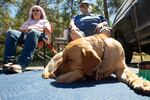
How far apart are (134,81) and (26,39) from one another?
94.2 inches

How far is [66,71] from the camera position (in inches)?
116

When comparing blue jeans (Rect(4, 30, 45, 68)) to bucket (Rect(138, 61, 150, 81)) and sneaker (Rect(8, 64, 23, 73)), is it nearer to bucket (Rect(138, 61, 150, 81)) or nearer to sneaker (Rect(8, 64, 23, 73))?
sneaker (Rect(8, 64, 23, 73))

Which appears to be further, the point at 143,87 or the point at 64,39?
the point at 64,39

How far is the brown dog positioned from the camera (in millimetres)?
2748

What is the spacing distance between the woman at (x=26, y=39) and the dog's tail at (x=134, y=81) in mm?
1685

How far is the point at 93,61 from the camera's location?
2.74 m

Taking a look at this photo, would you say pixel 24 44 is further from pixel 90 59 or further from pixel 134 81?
pixel 134 81

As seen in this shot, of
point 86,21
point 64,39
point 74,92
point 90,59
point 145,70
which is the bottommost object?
point 74,92

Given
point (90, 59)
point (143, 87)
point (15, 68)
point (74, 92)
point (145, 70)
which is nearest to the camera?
point (143, 87)

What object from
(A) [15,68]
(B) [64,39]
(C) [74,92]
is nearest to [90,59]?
(C) [74,92]

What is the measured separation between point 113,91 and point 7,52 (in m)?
2.66

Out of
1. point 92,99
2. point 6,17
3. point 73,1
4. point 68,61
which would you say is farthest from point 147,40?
point 73,1

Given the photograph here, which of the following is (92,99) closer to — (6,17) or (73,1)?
(6,17)

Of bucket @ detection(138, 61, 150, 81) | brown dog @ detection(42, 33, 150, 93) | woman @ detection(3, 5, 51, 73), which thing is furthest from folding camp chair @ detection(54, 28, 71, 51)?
bucket @ detection(138, 61, 150, 81)
